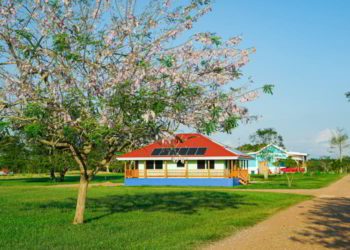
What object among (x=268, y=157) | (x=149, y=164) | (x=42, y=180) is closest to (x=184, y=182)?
(x=149, y=164)

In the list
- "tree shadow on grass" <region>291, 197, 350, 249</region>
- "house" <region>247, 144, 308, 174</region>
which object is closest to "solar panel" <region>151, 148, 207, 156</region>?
"house" <region>247, 144, 308, 174</region>

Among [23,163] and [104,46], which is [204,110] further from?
[23,163]

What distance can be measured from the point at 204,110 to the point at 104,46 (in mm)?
3438

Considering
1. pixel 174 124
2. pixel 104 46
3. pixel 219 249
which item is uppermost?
pixel 104 46

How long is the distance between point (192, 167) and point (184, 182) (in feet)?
7.06

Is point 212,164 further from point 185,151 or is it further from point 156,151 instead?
point 156,151

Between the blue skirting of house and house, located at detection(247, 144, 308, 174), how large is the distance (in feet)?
60.1

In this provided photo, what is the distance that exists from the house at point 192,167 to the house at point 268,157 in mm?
16172

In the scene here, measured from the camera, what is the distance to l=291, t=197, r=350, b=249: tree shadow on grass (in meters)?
11.7

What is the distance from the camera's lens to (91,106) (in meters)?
13.1

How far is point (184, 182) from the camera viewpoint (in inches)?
1844

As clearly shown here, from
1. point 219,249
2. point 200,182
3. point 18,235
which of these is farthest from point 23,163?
point 219,249

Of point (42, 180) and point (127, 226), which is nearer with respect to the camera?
point (127, 226)

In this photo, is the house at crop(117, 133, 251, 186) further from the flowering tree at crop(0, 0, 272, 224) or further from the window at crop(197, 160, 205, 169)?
the flowering tree at crop(0, 0, 272, 224)
